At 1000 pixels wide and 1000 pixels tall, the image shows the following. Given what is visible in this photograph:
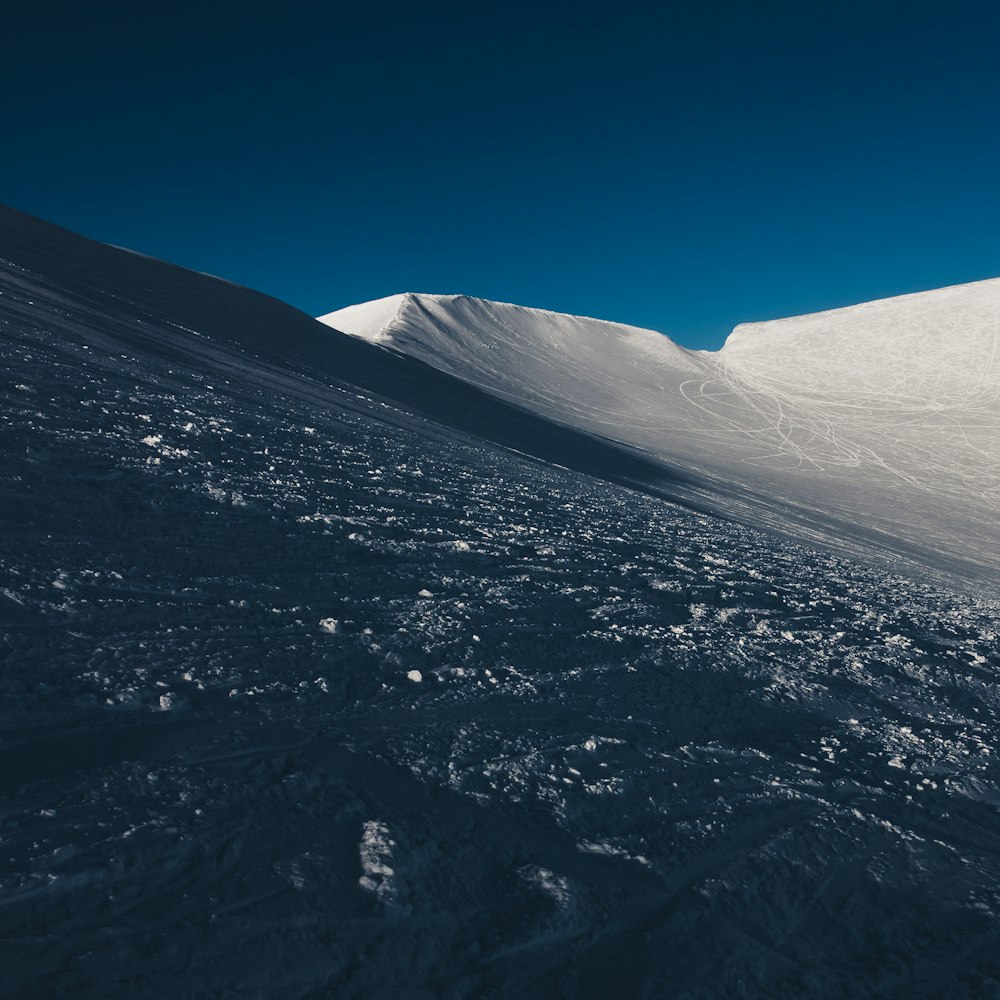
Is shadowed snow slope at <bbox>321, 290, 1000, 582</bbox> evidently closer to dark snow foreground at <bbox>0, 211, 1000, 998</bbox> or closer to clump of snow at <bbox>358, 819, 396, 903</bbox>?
dark snow foreground at <bbox>0, 211, 1000, 998</bbox>

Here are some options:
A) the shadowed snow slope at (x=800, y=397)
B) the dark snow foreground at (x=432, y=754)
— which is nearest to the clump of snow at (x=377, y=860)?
the dark snow foreground at (x=432, y=754)

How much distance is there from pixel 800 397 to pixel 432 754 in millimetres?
29883

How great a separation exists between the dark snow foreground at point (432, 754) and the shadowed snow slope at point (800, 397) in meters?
6.40

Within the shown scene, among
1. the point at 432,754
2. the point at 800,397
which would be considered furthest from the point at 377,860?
the point at 800,397

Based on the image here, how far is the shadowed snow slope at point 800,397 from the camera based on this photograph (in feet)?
46.3

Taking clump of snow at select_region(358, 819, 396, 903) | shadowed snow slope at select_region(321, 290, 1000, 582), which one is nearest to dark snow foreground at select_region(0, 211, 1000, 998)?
clump of snow at select_region(358, 819, 396, 903)

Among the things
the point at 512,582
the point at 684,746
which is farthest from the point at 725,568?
the point at 684,746

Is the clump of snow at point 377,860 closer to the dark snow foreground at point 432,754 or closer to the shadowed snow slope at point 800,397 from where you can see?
the dark snow foreground at point 432,754

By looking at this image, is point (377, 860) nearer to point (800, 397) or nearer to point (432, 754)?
point (432, 754)

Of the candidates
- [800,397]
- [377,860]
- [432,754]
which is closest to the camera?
[377,860]

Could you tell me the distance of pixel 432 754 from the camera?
2.47 m

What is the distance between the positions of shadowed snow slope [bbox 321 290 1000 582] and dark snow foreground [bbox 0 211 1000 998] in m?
6.40

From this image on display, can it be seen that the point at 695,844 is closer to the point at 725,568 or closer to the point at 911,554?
the point at 725,568

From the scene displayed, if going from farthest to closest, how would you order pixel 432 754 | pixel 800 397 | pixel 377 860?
pixel 800 397
pixel 432 754
pixel 377 860
